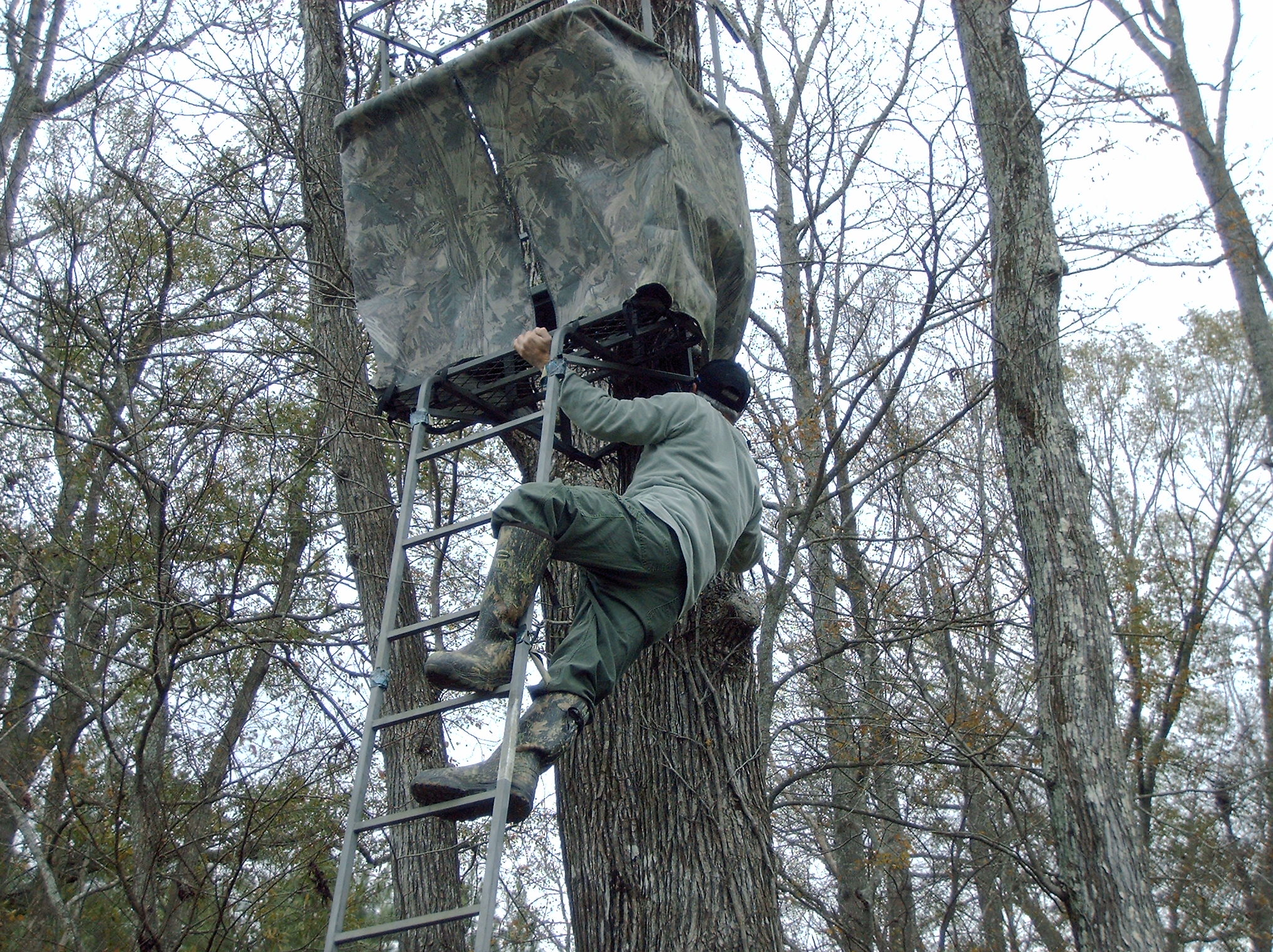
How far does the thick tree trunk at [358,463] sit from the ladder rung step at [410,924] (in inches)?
105

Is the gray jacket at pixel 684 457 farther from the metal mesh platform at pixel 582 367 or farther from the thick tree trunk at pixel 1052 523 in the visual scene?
the thick tree trunk at pixel 1052 523

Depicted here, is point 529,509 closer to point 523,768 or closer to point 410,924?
point 523,768

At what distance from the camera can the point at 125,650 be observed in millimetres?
9883

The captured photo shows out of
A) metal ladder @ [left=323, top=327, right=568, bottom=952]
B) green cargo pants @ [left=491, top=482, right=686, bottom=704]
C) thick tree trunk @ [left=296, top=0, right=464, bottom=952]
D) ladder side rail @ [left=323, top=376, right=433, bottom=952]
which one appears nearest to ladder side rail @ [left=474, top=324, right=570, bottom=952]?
metal ladder @ [left=323, top=327, right=568, bottom=952]

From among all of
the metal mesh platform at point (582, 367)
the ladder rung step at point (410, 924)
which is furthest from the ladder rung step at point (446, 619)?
the metal mesh platform at point (582, 367)

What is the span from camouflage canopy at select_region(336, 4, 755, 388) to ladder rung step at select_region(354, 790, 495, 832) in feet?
5.75

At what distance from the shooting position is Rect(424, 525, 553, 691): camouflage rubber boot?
2.93m

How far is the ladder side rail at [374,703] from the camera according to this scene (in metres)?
2.91

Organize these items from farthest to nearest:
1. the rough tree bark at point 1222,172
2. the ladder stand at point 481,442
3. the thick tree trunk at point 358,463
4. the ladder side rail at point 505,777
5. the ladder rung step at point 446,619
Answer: the rough tree bark at point 1222,172 < the thick tree trunk at point 358,463 < the ladder rung step at point 446,619 < the ladder stand at point 481,442 < the ladder side rail at point 505,777

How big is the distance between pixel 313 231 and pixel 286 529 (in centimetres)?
329

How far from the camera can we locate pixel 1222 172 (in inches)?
479

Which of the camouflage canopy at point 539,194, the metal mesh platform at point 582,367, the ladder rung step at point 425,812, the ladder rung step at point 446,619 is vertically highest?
the camouflage canopy at point 539,194

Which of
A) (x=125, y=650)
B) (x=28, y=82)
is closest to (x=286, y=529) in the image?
(x=125, y=650)

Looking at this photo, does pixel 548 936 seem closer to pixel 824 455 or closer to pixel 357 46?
pixel 824 455
